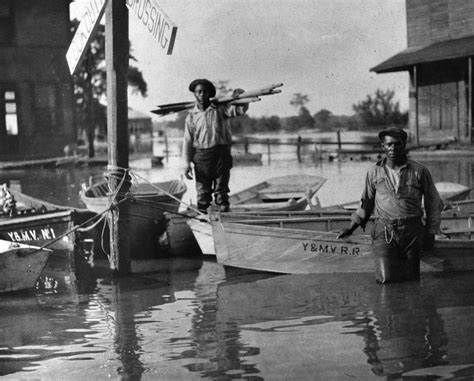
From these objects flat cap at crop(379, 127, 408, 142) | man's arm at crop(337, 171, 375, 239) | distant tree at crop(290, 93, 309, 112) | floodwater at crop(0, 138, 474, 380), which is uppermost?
distant tree at crop(290, 93, 309, 112)

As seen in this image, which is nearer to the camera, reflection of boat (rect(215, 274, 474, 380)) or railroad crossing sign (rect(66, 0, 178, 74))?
reflection of boat (rect(215, 274, 474, 380))

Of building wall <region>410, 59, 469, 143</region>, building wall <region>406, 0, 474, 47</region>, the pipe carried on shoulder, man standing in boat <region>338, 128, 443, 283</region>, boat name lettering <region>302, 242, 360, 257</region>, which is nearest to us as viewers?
man standing in boat <region>338, 128, 443, 283</region>

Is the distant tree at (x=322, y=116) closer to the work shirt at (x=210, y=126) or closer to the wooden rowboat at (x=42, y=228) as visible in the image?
the work shirt at (x=210, y=126)

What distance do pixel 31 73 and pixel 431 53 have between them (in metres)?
16.2

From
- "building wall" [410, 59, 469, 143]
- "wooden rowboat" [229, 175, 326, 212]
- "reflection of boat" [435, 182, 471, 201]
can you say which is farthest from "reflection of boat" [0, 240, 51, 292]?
"building wall" [410, 59, 469, 143]

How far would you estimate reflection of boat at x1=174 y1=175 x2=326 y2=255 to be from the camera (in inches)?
447

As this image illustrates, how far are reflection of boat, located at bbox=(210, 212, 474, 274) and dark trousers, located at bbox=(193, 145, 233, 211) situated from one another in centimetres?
83

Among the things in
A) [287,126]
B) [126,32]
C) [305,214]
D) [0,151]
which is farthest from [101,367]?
[287,126]

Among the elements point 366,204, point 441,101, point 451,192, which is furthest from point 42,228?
point 441,101

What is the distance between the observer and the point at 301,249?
32.3 feet

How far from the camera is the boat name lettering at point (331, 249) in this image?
960 cm

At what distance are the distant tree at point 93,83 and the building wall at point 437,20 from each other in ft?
49.4

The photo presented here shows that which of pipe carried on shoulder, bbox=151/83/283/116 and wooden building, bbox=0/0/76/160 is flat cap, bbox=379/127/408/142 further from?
wooden building, bbox=0/0/76/160

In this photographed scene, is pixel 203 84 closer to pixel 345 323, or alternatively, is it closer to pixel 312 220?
pixel 312 220
